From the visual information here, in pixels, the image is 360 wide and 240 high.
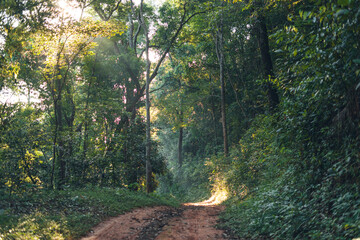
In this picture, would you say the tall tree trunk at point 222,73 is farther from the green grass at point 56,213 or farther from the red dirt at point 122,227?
the red dirt at point 122,227

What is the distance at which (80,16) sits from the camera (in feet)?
37.7

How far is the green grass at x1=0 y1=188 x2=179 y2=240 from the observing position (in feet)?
19.8

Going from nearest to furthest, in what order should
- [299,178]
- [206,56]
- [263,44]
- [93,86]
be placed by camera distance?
1. [299,178]
2. [263,44]
3. [93,86]
4. [206,56]

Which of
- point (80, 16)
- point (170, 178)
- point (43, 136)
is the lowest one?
point (170, 178)

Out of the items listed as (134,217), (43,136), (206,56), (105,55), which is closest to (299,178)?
(134,217)

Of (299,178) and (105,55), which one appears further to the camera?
(105,55)

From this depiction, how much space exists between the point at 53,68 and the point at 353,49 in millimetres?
11369

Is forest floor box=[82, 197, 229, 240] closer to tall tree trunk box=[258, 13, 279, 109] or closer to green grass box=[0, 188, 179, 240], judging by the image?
green grass box=[0, 188, 179, 240]

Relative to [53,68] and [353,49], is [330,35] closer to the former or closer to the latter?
[353,49]

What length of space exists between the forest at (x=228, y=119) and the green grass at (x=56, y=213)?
4cm

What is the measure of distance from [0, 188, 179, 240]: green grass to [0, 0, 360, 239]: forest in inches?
1.6

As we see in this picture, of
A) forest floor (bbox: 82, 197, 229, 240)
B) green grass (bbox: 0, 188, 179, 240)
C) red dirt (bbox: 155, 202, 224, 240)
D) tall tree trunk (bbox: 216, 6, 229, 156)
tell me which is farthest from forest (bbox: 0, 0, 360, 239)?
red dirt (bbox: 155, 202, 224, 240)

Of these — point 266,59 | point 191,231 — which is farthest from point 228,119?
point 191,231

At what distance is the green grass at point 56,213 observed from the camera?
6027 millimetres
